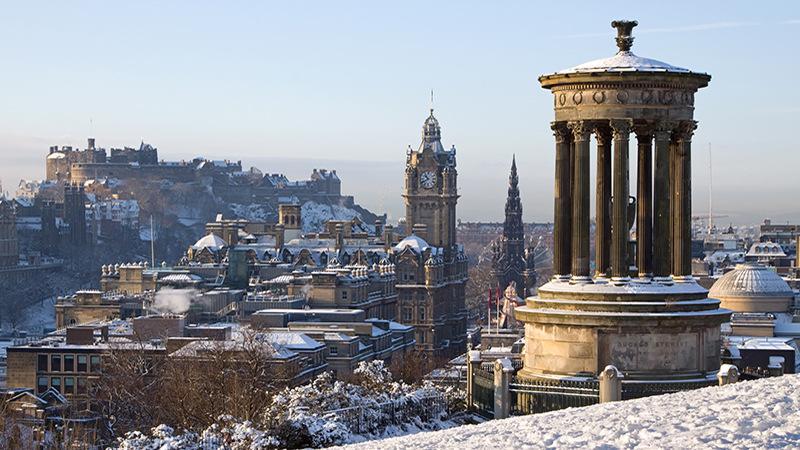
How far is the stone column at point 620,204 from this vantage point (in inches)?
1014

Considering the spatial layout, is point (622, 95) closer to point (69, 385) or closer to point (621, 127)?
point (621, 127)

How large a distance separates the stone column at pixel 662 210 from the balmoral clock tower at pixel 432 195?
150 m

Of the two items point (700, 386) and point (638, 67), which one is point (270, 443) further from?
point (638, 67)

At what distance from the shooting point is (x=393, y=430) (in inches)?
1066

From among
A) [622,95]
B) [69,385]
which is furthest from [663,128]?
[69,385]

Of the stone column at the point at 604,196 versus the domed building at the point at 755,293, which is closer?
the stone column at the point at 604,196

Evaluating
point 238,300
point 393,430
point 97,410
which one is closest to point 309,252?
point 238,300

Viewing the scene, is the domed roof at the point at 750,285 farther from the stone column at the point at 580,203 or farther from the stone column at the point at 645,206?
the stone column at the point at 580,203

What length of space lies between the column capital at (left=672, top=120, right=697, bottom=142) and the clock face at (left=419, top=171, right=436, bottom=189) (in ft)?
499

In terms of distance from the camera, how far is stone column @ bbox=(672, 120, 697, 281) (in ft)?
86.4

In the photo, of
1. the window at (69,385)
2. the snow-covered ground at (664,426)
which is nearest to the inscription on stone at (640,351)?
the snow-covered ground at (664,426)

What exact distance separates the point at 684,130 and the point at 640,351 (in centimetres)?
409

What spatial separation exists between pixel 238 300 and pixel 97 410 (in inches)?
2267

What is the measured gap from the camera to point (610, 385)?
2488 cm
